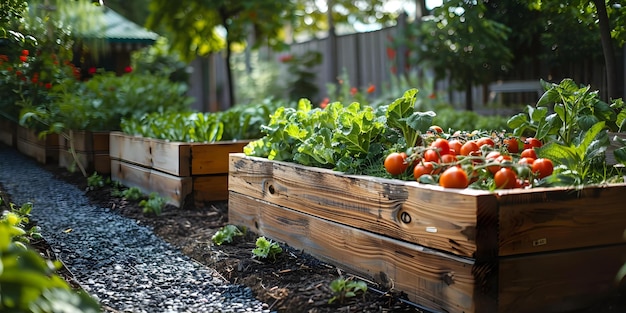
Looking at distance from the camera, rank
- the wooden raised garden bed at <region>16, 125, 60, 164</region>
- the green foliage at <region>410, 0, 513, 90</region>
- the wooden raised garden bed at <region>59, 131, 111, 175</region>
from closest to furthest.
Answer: the green foliage at <region>410, 0, 513, 90</region> < the wooden raised garden bed at <region>59, 131, 111, 175</region> < the wooden raised garden bed at <region>16, 125, 60, 164</region>

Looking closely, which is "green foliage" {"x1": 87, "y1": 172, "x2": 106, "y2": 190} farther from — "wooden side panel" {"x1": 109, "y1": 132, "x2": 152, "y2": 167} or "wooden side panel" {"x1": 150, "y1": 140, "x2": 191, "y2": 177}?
"wooden side panel" {"x1": 150, "y1": 140, "x2": 191, "y2": 177}

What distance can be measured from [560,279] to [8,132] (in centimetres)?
571

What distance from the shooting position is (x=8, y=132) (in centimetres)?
655

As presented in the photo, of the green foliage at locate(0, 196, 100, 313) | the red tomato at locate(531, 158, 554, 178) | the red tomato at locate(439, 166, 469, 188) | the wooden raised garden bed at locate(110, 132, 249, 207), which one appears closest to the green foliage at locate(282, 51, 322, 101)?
the wooden raised garden bed at locate(110, 132, 249, 207)

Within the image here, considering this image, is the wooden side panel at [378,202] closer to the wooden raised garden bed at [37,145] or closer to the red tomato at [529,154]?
the red tomato at [529,154]

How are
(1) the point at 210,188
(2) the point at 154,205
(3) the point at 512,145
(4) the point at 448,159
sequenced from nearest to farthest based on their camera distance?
(4) the point at 448,159
(3) the point at 512,145
(2) the point at 154,205
(1) the point at 210,188

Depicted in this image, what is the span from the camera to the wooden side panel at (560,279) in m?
2.32

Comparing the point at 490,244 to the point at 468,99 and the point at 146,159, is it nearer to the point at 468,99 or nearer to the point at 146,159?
the point at 146,159

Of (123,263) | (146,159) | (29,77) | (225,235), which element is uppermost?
(29,77)

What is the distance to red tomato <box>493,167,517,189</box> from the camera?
7.80ft

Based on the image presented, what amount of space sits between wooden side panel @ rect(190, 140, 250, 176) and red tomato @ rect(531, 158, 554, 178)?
8.77 feet

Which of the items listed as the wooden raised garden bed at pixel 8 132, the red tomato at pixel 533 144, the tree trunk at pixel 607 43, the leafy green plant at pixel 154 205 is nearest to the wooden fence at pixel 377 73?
the tree trunk at pixel 607 43

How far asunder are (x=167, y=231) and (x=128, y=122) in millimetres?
2099

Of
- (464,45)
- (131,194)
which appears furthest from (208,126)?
(464,45)
